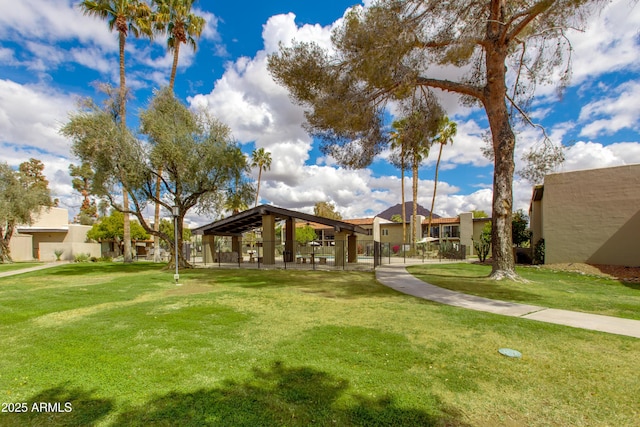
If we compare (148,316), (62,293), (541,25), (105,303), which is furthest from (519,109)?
(62,293)

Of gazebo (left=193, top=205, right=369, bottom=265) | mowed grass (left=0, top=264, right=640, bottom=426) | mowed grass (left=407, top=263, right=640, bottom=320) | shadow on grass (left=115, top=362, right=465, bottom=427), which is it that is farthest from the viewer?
gazebo (left=193, top=205, right=369, bottom=265)

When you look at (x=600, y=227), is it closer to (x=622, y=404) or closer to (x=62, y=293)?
(x=622, y=404)

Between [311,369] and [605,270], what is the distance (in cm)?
1689

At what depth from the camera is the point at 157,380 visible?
143 inches

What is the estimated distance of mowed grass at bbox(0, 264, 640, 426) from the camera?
118 inches

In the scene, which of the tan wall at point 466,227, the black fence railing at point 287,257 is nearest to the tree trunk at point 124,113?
the black fence railing at point 287,257

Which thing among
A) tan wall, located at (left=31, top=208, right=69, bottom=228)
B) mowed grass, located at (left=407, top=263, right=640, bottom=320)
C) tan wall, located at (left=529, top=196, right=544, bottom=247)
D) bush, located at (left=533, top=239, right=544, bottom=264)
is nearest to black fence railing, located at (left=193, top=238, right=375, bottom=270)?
mowed grass, located at (left=407, top=263, right=640, bottom=320)

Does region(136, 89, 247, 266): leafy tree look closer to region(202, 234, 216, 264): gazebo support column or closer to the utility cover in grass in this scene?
region(202, 234, 216, 264): gazebo support column

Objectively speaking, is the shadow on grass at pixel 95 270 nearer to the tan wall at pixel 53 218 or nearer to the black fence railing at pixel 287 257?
the black fence railing at pixel 287 257

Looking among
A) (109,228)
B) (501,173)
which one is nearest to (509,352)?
(501,173)

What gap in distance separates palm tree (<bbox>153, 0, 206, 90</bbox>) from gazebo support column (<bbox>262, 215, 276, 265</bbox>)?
Answer: 11329 mm

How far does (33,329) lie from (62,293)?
4826 millimetres

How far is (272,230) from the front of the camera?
827 inches

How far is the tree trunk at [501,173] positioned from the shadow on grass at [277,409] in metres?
10.4
